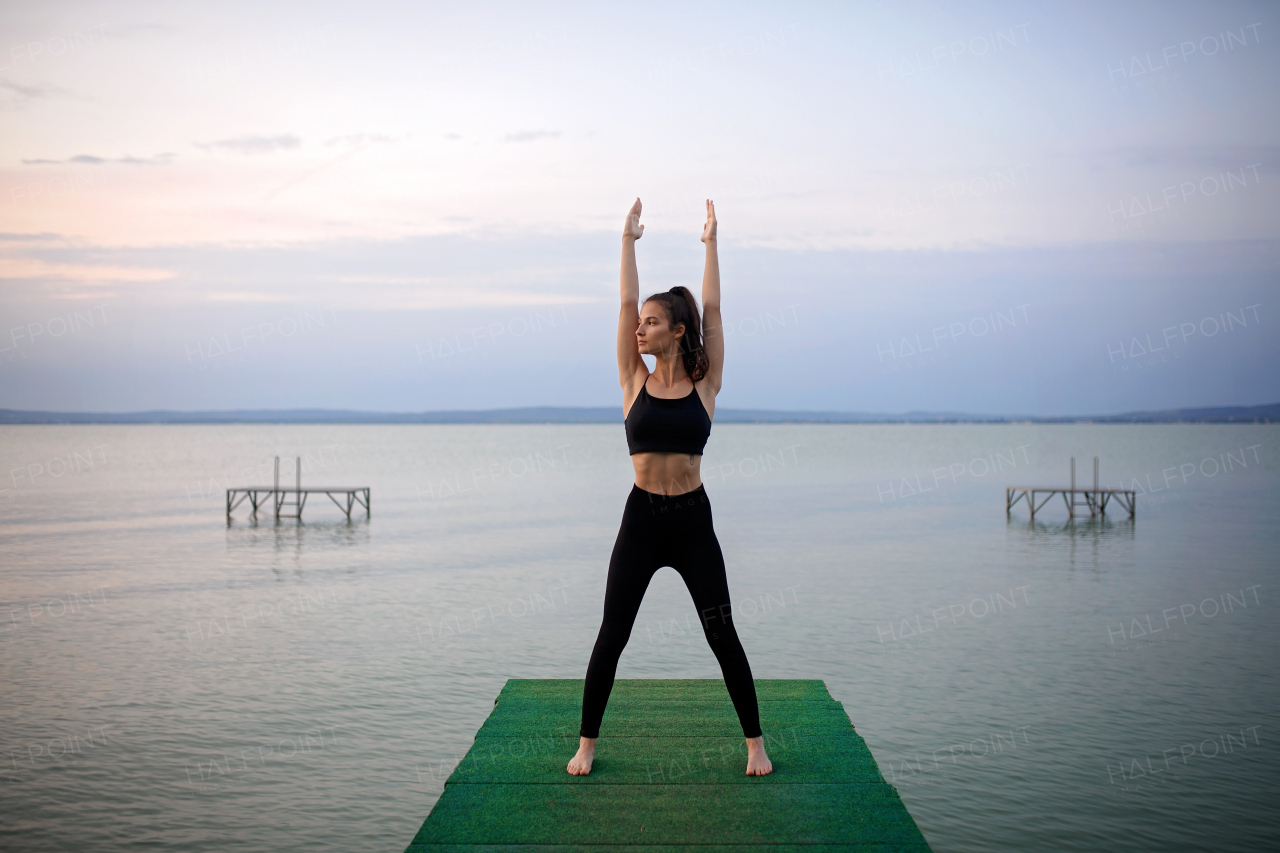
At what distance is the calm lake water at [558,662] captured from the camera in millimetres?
6555

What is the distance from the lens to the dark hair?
4625 mm

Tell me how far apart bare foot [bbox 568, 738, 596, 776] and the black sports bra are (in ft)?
4.97

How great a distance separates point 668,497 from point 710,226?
1476mm

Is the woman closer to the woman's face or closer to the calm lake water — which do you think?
the woman's face

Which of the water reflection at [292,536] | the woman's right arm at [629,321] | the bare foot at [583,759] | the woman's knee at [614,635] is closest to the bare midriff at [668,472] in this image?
the woman's right arm at [629,321]

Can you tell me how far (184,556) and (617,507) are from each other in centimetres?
1561

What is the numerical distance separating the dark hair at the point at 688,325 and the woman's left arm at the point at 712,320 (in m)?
0.06

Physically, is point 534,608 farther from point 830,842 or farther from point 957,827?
point 830,842

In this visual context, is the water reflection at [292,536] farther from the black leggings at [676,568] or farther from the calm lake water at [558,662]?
the black leggings at [676,568]

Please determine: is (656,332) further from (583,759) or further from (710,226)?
(583,759)

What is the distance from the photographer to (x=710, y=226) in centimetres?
495

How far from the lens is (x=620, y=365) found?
476cm

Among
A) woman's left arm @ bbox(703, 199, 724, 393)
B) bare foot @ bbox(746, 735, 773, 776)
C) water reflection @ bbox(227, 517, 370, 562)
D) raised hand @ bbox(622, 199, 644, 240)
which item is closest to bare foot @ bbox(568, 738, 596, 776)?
bare foot @ bbox(746, 735, 773, 776)

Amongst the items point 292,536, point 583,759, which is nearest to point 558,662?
point 583,759
